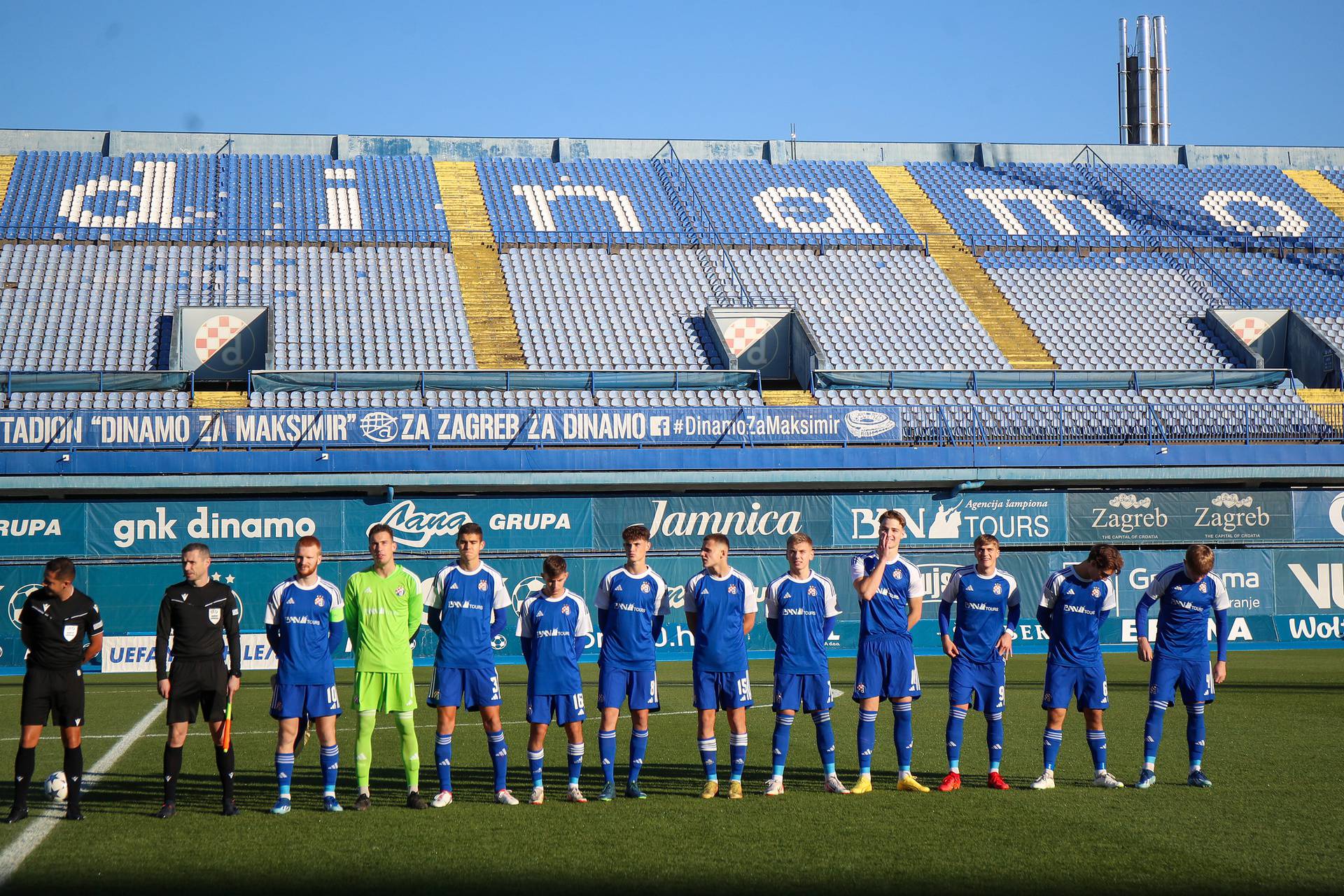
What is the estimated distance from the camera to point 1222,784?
9.34m

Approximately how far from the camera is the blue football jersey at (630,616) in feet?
30.5

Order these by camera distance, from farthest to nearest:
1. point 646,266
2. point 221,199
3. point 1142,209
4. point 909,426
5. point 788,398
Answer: point 1142,209 → point 221,199 → point 646,266 → point 788,398 → point 909,426

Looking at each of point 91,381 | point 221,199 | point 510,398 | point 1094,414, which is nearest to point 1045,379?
point 1094,414

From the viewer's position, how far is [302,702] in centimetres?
880

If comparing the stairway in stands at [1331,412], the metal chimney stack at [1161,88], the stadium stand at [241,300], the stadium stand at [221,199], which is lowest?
the stairway in stands at [1331,412]

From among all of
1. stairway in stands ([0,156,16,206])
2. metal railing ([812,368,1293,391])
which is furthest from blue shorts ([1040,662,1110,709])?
stairway in stands ([0,156,16,206])

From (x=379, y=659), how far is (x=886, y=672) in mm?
3571

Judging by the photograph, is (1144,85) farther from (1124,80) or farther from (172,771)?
(172,771)

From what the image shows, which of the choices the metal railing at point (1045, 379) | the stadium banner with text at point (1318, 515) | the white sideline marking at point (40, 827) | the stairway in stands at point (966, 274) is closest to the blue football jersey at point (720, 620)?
the white sideline marking at point (40, 827)

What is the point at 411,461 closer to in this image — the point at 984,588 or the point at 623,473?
the point at 623,473

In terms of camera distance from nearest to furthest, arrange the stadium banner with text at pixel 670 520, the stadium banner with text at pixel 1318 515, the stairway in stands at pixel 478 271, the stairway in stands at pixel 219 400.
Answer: the stadium banner with text at pixel 670 520 → the stadium banner with text at pixel 1318 515 → the stairway in stands at pixel 219 400 → the stairway in stands at pixel 478 271

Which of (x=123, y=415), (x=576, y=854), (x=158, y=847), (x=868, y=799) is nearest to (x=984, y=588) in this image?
(x=868, y=799)

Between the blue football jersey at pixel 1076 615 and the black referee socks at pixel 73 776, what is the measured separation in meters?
6.76

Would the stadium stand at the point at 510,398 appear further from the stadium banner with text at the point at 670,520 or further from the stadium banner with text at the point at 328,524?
the stadium banner with text at the point at 328,524
